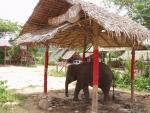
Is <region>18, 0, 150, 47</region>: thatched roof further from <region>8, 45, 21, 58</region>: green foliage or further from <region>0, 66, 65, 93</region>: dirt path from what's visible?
<region>8, 45, 21, 58</region>: green foliage

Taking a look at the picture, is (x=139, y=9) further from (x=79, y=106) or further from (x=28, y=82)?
(x=79, y=106)

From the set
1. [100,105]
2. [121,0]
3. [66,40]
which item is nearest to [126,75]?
[66,40]

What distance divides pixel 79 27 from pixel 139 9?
14756 millimetres

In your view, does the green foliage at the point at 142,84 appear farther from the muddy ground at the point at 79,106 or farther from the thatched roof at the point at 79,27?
the thatched roof at the point at 79,27

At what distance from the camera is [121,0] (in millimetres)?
24625

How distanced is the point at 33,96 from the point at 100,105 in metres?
2.88

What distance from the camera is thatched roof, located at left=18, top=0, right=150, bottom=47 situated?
8148 millimetres

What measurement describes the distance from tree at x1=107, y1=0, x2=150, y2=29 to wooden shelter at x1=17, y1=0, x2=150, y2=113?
1087 cm

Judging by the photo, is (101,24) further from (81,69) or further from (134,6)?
(134,6)

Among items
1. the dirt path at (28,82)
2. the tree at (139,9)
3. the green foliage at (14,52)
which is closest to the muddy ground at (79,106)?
the dirt path at (28,82)

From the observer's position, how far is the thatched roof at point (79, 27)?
815 cm

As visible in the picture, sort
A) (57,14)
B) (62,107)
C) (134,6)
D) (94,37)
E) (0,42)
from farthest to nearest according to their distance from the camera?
1. (0,42)
2. (134,6)
3. (57,14)
4. (62,107)
5. (94,37)

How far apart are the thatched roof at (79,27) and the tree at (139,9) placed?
10.1 meters

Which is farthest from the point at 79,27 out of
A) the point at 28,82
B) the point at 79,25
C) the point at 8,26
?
the point at 8,26
